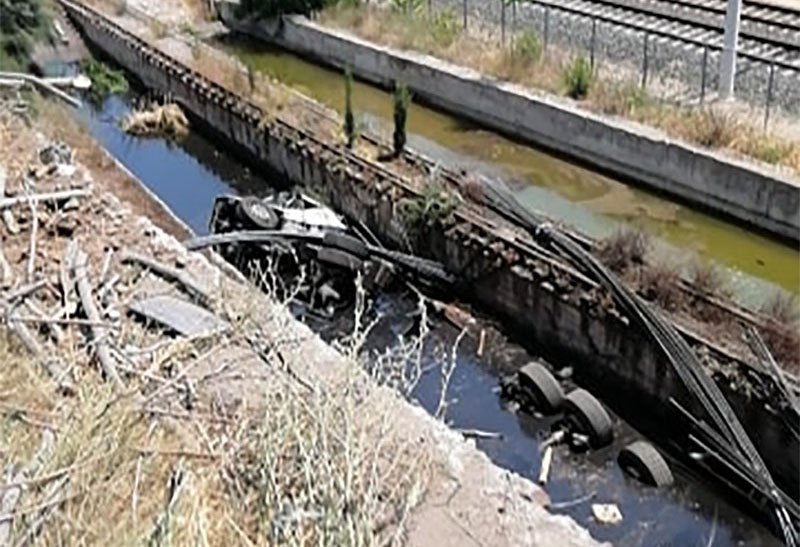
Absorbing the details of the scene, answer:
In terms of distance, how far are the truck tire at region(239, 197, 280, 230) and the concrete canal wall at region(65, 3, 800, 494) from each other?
61.5 inches

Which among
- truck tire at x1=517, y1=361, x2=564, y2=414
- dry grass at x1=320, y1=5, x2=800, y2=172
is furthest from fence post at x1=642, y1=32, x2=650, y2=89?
truck tire at x1=517, y1=361, x2=564, y2=414

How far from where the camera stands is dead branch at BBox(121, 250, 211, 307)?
1065cm

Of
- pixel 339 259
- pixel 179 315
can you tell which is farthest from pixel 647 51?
pixel 179 315

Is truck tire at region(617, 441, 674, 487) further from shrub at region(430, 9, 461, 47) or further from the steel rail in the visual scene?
shrub at region(430, 9, 461, 47)

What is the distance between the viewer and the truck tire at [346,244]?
15.0m

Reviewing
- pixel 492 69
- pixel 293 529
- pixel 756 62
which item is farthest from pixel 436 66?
pixel 293 529

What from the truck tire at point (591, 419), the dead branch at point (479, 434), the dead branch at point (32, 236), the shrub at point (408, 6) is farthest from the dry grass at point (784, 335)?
the shrub at point (408, 6)

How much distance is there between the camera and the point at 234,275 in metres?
11.7

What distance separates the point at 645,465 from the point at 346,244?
511 cm

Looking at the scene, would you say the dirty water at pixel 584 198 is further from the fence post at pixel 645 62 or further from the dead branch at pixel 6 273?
the dead branch at pixel 6 273

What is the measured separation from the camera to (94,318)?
9.61 metres

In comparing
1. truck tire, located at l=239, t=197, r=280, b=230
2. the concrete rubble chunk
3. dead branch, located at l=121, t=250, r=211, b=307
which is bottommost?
truck tire, located at l=239, t=197, r=280, b=230

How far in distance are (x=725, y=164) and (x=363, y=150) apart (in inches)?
204

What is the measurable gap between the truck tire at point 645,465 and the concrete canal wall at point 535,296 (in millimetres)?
722
